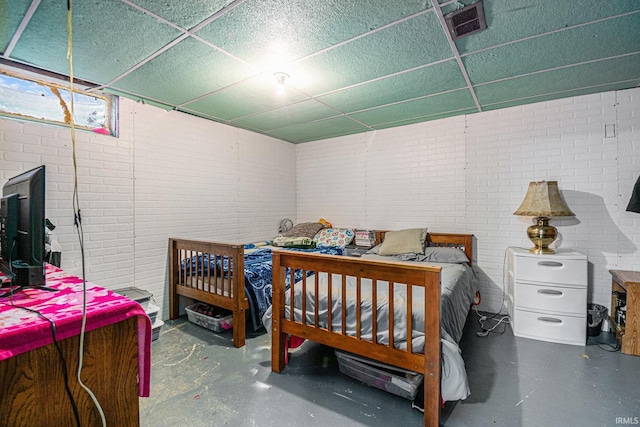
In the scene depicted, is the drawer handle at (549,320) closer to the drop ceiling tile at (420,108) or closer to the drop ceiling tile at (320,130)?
the drop ceiling tile at (420,108)

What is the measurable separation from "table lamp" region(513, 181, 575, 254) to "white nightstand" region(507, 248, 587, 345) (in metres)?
0.14

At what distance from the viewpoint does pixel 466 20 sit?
1700 mm

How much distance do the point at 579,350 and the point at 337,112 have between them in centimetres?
314

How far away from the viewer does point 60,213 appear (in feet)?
8.01

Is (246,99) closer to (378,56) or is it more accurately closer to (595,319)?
(378,56)

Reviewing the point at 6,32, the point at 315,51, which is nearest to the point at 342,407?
the point at 315,51

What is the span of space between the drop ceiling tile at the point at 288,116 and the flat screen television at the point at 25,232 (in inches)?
91.9

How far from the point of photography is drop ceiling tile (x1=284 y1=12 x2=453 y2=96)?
1.81m

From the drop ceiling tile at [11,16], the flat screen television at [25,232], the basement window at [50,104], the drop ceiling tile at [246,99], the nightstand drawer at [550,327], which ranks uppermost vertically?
the drop ceiling tile at [246,99]

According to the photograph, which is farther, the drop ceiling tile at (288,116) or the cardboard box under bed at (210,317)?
the drop ceiling tile at (288,116)

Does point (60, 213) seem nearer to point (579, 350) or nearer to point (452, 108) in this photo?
point (452, 108)

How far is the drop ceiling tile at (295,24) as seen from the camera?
5.19 feet

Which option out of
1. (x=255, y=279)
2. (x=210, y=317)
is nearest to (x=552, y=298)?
(x=255, y=279)

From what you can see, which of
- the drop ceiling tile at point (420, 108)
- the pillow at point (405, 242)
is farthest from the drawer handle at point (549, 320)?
the drop ceiling tile at point (420, 108)
